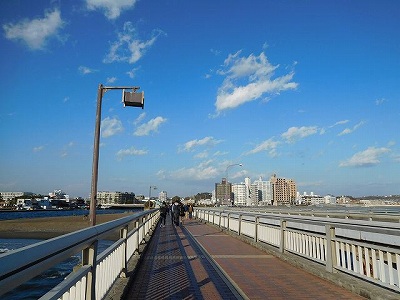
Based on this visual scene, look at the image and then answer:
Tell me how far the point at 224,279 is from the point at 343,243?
2460 millimetres

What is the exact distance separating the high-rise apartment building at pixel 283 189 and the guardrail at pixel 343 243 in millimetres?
113510

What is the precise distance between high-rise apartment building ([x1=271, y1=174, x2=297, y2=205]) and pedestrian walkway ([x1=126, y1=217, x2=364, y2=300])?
115 metres

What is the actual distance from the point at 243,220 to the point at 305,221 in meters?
7.14

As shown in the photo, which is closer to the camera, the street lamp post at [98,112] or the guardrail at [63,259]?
the guardrail at [63,259]

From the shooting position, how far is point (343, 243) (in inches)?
263

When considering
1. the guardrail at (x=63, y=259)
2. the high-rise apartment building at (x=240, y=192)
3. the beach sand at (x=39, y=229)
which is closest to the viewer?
the guardrail at (x=63, y=259)

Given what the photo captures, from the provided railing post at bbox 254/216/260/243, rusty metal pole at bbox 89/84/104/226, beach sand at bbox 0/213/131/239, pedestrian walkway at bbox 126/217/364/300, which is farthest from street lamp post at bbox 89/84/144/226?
A: beach sand at bbox 0/213/131/239

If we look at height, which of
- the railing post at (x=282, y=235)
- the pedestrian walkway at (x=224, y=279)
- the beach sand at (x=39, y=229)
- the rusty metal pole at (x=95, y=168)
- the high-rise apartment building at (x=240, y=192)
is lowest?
the beach sand at (x=39, y=229)

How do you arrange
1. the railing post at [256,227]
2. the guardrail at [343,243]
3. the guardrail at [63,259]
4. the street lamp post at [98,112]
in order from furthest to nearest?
1. the railing post at [256,227]
2. the street lamp post at [98,112]
3. the guardrail at [343,243]
4. the guardrail at [63,259]

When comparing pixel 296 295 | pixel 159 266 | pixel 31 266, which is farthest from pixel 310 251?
pixel 31 266

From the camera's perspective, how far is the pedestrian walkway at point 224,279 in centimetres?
593

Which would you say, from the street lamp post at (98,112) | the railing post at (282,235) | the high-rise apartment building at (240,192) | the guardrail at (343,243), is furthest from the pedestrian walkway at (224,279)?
the high-rise apartment building at (240,192)

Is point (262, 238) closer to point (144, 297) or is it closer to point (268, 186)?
point (144, 297)

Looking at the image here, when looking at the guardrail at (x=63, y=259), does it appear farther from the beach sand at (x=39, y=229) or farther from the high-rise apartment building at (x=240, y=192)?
the high-rise apartment building at (x=240, y=192)
